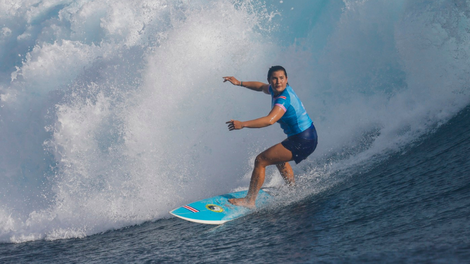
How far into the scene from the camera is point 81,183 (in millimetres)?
7180

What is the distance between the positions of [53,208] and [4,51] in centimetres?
993

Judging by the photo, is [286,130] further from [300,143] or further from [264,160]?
[264,160]

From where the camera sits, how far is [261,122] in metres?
4.39

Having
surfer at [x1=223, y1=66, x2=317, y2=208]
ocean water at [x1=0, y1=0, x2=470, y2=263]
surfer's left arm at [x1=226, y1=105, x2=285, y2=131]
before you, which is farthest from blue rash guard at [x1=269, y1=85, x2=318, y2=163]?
ocean water at [x1=0, y1=0, x2=470, y2=263]

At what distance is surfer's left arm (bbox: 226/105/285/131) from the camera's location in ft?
13.5

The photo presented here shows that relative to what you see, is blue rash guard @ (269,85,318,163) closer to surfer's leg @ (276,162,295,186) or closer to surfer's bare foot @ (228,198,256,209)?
surfer's leg @ (276,162,295,186)

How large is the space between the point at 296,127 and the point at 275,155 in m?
0.43

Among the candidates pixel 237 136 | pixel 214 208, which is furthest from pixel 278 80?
pixel 237 136

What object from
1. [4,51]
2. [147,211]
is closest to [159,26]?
[147,211]

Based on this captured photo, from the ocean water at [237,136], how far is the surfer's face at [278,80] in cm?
142

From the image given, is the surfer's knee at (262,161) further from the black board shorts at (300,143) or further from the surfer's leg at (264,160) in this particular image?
the black board shorts at (300,143)

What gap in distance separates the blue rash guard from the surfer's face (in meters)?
0.06

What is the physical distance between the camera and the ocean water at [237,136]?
4.01 meters

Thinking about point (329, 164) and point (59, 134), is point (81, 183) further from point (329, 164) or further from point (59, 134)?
point (329, 164)
